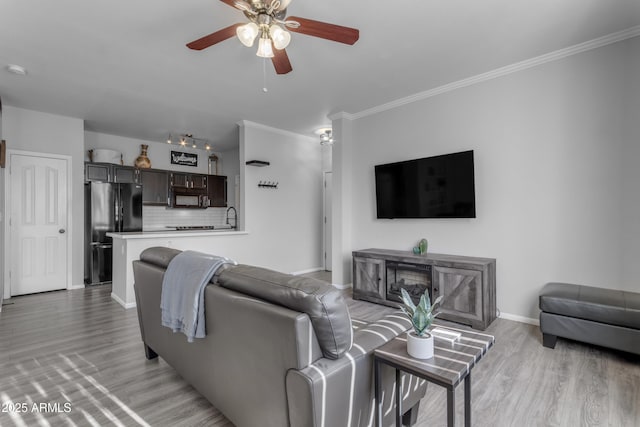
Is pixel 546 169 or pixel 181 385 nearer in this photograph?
pixel 181 385

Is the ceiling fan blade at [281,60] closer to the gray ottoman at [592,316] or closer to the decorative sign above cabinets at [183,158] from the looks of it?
the gray ottoman at [592,316]

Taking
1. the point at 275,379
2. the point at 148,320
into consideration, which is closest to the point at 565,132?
the point at 275,379

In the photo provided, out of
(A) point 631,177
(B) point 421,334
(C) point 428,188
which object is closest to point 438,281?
(C) point 428,188

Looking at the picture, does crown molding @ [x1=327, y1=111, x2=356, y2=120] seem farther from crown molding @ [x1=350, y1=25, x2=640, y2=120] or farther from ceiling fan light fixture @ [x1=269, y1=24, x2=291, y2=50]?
ceiling fan light fixture @ [x1=269, y1=24, x2=291, y2=50]

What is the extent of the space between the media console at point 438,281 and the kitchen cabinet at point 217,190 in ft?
13.4

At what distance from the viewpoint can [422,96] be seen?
3.97 m

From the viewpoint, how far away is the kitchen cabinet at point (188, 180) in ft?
20.8

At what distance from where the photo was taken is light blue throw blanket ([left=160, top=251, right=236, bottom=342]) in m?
1.60

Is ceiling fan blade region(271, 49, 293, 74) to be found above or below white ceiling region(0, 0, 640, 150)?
below

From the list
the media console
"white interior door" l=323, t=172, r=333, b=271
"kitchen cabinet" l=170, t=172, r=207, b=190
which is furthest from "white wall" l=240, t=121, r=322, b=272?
"kitchen cabinet" l=170, t=172, r=207, b=190

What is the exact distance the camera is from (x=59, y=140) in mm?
4703

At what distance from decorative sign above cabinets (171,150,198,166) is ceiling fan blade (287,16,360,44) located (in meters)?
5.64

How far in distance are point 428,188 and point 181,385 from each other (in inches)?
129

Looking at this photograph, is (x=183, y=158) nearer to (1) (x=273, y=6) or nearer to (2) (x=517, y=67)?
(1) (x=273, y=6)
